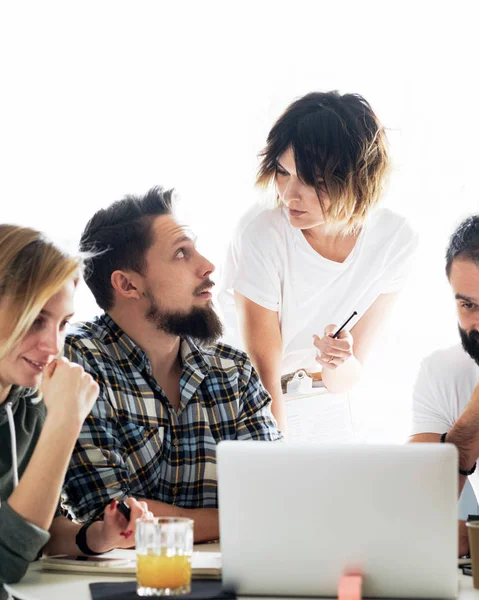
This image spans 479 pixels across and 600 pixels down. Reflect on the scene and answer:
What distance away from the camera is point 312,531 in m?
1.15

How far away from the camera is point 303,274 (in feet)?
8.61

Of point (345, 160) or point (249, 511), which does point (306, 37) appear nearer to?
point (345, 160)

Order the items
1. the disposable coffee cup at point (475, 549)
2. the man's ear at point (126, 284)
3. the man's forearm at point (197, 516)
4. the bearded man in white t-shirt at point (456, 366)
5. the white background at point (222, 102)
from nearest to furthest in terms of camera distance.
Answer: the disposable coffee cup at point (475, 549) < the man's forearm at point (197, 516) < the bearded man in white t-shirt at point (456, 366) < the man's ear at point (126, 284) < the white background at point (222, 102)

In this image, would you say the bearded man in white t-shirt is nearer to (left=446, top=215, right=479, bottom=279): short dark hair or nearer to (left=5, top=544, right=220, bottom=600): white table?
(left=446, top=215, right=479, bottom=279): short dark hair

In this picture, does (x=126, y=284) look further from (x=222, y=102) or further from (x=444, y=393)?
(x=222, y=102)

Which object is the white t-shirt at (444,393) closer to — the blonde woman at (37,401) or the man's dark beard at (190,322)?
the man's dark beard at (190,322)

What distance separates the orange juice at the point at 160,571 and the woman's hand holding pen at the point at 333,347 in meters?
1.38

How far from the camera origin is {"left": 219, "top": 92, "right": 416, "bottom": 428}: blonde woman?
2455mm

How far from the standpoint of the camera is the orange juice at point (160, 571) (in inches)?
46.3

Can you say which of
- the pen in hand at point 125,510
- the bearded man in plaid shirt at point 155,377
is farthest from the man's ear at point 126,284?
the pen in hand at point 125,510

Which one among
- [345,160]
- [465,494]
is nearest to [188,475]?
[345,160]

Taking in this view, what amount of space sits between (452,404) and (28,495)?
3.55 ft

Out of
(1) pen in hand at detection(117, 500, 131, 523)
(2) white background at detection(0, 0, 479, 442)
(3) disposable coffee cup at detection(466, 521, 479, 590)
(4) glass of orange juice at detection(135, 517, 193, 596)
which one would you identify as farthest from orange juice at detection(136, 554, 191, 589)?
(2) white background at detection(0, 0, 479, 442)

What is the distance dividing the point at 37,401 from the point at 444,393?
3.15ft
